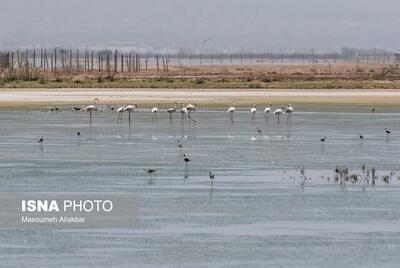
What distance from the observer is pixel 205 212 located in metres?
20.8

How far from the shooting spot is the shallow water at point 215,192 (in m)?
17.4

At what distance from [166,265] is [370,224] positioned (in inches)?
174

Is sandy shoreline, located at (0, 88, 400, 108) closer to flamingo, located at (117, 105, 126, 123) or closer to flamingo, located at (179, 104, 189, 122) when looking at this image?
flamingo, located at (179, 104, 189, 122)

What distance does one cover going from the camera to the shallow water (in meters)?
17.4

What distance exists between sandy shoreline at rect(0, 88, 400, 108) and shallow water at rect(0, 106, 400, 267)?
15.5 metres

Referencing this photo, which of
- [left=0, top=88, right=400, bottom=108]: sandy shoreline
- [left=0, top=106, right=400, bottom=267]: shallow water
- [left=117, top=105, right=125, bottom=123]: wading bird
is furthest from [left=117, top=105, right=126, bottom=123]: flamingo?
[left=0, top=88, right=400, bottom=108]: sandy shoreline

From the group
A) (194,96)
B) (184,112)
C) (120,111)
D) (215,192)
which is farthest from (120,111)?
(215,192)

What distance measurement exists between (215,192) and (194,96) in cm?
3770

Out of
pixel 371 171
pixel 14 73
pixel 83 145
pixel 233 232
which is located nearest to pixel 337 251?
pixel 233 232

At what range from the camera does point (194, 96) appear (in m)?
60.7

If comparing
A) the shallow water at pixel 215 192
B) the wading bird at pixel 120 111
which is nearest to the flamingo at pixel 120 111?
the wading bird at pixel 120 111

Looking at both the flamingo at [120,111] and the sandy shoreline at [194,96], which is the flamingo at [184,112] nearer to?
the flamingo at [120,111]

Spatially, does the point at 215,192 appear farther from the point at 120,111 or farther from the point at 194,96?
the point at 194,96

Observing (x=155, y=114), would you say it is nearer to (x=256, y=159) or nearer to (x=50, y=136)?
(x=50, y=136)
